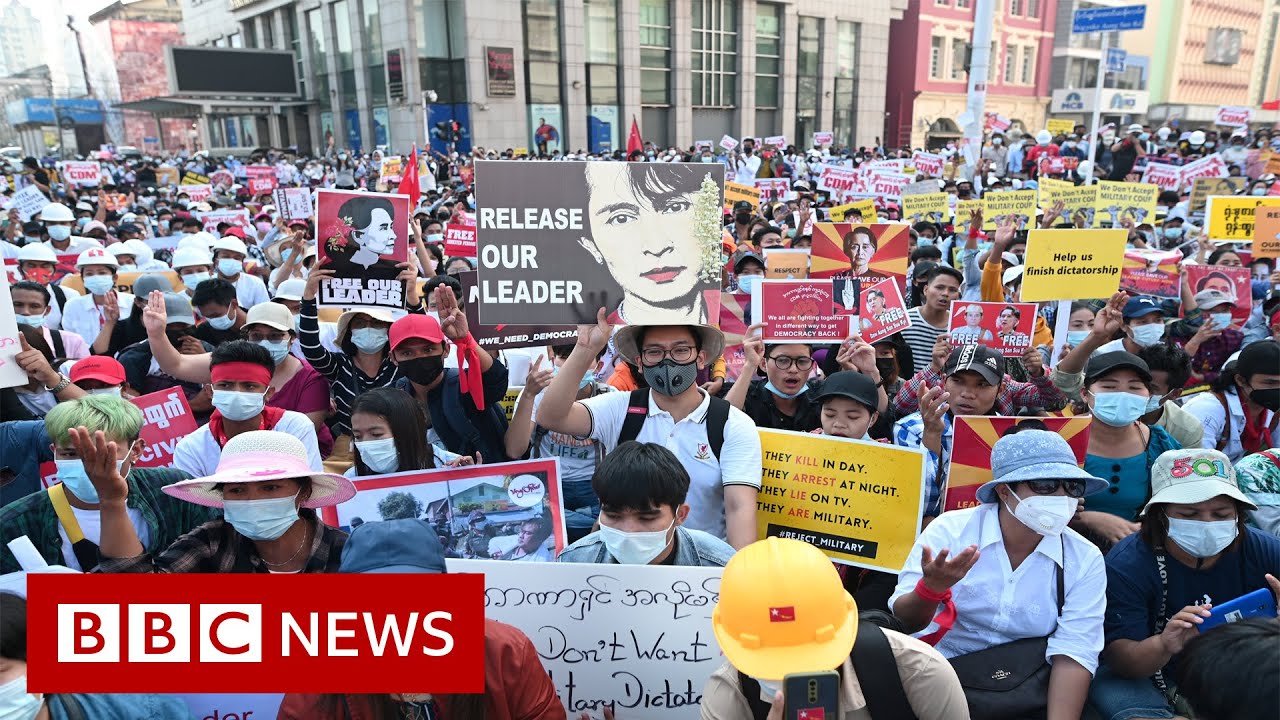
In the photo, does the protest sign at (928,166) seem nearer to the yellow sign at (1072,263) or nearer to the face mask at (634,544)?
the yellow sign at (1072,263)

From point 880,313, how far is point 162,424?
4373 mm

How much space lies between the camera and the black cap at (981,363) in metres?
3.97

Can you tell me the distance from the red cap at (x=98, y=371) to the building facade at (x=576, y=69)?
30926 millimetres

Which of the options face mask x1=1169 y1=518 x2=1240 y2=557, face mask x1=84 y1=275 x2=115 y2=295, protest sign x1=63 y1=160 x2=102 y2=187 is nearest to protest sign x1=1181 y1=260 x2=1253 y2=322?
face mask x1=1169 y1=518 x2=1240 y2=557

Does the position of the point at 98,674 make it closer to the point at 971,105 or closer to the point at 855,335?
the point at 855,335

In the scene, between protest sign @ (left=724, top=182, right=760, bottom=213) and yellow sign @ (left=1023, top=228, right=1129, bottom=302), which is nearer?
yellow sign @ (left=1023, top=228, right=1129, bottom=302)

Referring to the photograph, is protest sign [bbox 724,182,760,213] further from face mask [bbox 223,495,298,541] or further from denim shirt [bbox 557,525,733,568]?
face mask [bbox 223,495,298,541]

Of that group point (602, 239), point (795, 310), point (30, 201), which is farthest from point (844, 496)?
point (30, 201)

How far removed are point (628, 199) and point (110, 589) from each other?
2.34 m

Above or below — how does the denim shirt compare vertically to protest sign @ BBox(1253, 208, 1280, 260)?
below

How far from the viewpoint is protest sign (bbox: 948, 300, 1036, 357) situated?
5129mm

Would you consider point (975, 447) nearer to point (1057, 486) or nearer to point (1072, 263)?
point (1057, 486)

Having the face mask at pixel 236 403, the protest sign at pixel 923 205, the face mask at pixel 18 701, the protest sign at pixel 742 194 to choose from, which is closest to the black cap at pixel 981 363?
the face mask at pixel 236 403

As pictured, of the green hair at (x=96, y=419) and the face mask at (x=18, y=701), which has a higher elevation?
the green hair at (x=96, y=419)
